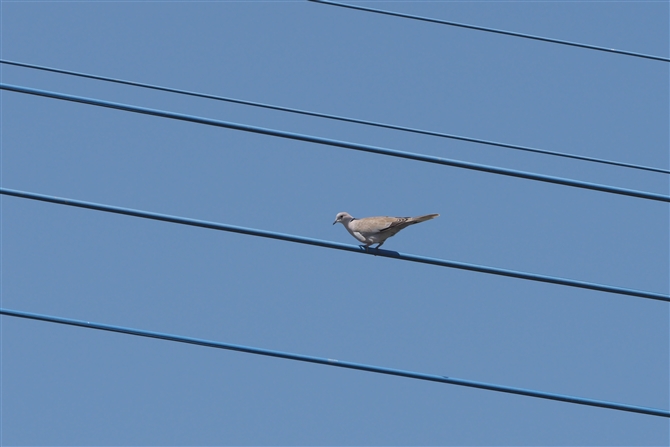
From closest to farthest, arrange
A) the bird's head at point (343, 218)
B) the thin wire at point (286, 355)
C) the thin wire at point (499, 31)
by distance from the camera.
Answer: the thin wire at point (286, 355) < the thin wire at point (499, 31) < the bird's head at point (343, 218)

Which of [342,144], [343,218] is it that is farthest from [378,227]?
[342,144]

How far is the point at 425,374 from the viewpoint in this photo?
810 cm

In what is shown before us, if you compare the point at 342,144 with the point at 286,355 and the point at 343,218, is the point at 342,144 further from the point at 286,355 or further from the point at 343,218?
the point at 343,218

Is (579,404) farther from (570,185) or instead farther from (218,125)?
(218,125)

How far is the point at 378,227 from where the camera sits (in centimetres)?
1192

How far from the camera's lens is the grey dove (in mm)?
11500

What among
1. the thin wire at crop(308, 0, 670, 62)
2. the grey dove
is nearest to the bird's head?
the grey dove

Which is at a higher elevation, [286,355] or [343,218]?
[343,218]

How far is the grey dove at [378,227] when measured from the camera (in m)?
11.5

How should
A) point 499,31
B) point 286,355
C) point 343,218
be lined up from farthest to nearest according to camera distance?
point 343,218 < point 499,31 < point 286,355

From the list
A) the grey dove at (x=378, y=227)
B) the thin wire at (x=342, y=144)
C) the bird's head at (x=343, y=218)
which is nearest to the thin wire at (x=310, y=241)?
the thin wire at (x=342, y=144)

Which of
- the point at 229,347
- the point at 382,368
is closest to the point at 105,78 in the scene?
the point at 229,347

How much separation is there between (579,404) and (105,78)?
16.4ft

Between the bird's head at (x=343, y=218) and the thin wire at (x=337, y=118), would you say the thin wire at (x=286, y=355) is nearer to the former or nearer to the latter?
the thin wire at (x=337, y=118)
